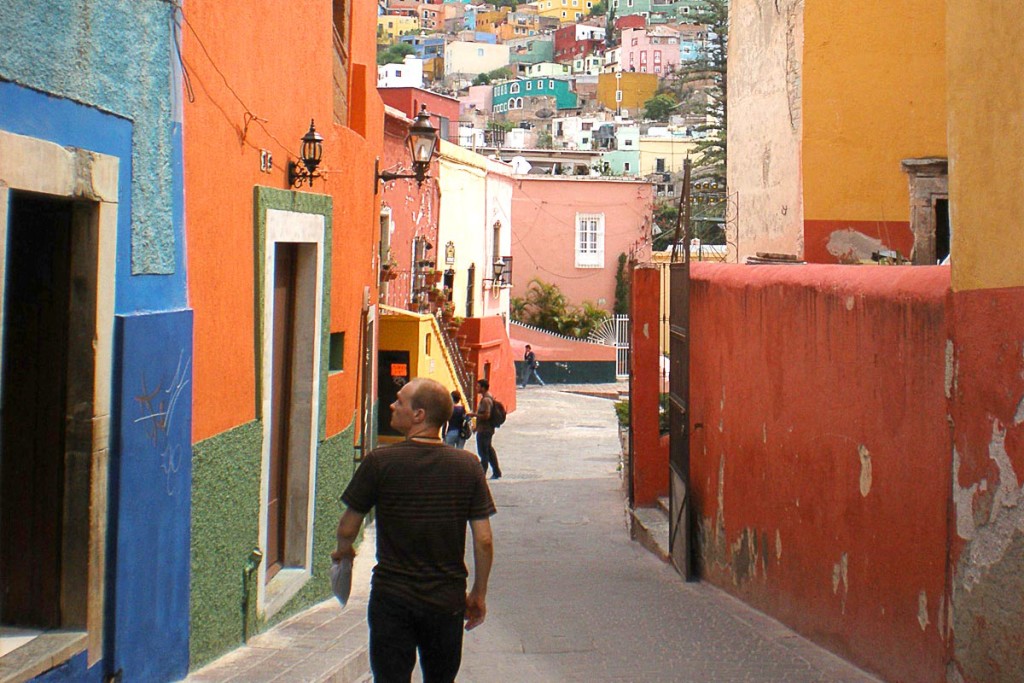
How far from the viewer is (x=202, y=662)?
6.62 meters

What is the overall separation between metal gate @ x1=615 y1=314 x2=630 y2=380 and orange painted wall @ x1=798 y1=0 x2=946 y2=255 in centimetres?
2536

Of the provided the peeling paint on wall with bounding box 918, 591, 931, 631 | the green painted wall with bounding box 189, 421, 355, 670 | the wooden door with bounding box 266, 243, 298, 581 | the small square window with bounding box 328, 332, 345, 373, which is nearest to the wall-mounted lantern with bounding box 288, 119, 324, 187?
the wooden door with bounding box 266, 243, 298, 581

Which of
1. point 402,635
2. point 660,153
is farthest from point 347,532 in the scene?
point 660,153

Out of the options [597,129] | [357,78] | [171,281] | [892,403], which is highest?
[597,129]

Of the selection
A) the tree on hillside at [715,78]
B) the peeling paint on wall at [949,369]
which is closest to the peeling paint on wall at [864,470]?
the peeling paint on wall at [949,369]

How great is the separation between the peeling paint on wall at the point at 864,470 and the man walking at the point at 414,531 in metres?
2.85

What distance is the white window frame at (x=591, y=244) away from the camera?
1667 inches

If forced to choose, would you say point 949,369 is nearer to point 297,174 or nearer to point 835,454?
point 835,454

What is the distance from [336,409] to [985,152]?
594 cm

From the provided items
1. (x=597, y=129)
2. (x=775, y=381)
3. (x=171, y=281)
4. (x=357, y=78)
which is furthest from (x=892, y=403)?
(x=597, y=129)

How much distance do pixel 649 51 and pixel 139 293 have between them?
118809 mm

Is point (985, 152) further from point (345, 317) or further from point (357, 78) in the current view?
point (357, 78)

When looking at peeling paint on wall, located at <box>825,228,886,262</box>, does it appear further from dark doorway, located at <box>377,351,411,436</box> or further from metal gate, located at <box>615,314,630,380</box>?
metal gate, located at <box>615,314,630,380</box>

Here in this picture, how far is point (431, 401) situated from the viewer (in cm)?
482
